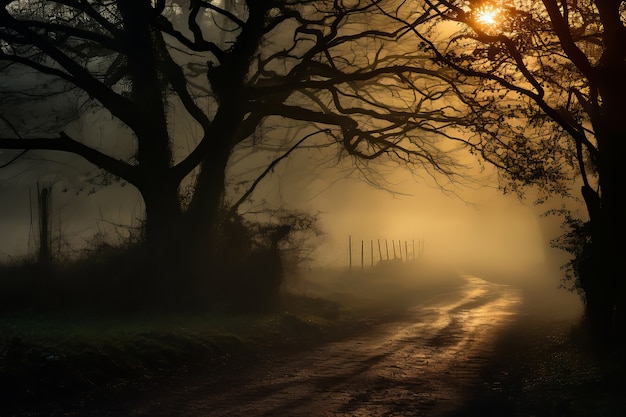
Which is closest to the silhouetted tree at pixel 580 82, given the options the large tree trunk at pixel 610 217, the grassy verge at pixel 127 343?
the large tree trunk at pixel 610 217

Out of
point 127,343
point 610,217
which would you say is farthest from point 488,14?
point 127,343

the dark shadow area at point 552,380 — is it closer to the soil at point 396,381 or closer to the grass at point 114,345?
the soil at point 396,381

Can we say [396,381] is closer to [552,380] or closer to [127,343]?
[552,380]

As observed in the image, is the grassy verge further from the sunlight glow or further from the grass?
the sunlight glow

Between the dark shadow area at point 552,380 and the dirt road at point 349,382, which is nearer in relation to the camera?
the dark shadow area at point 552,380

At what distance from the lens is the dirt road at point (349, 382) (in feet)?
31.2

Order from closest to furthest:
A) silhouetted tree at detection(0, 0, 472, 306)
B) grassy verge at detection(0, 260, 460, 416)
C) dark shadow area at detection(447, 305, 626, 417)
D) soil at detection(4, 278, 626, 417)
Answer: dark shadow area at detection(447, 305, 626, 417) → soil at detection(4, 278, 626, 417) → grassy verge at detection(0, 260, 460, 416) → silhouetted tree at detection(0, 0, 472, 306)

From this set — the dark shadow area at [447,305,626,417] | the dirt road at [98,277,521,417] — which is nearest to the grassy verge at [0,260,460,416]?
the dirt road at [98,277,521,417]

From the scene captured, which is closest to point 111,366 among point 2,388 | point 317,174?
point 2,388

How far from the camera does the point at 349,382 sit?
11523 mm

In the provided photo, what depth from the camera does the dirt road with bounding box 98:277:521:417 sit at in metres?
9.50

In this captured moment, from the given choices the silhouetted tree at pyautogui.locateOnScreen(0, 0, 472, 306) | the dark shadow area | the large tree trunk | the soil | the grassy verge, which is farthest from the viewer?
the silhouetted tree at pyautogui.locateOnScreen(0, 0, 472, 306)

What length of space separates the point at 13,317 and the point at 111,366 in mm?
7396

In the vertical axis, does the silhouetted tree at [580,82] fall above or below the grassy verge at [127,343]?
above
